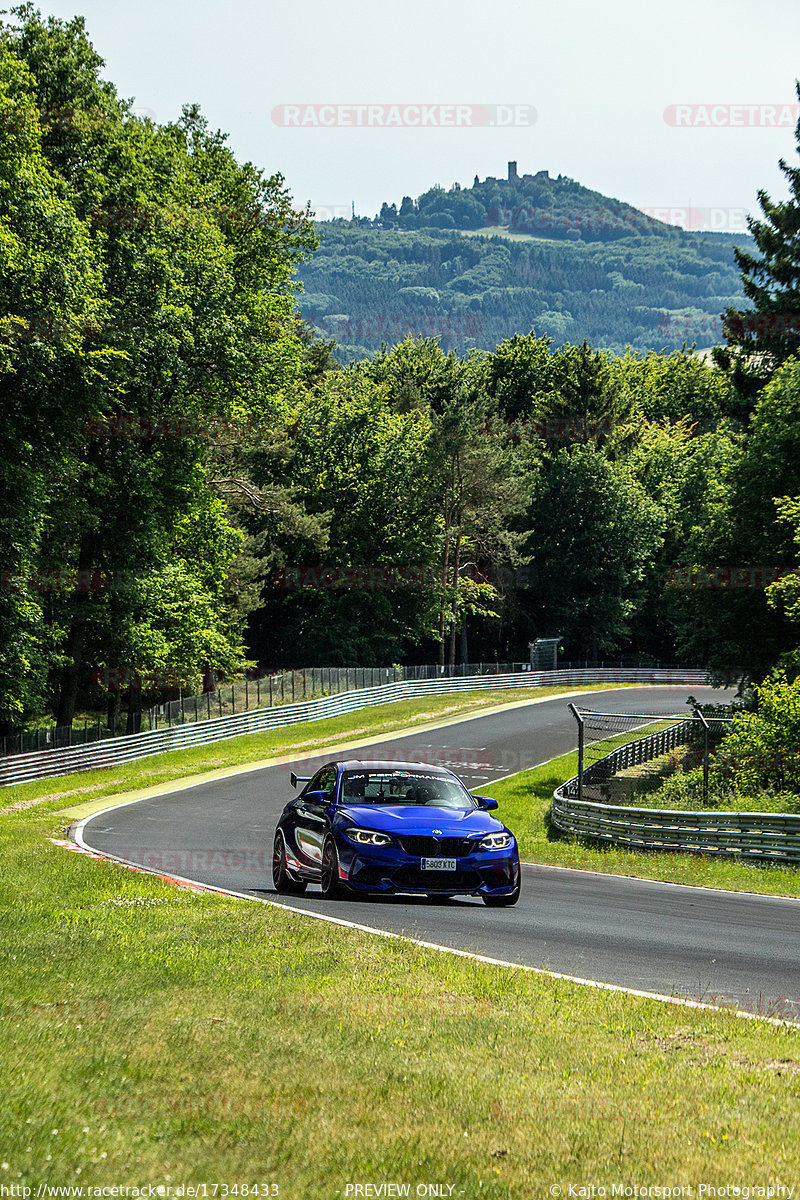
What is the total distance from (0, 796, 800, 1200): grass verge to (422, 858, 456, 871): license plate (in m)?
3.32

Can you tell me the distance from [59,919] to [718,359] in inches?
1781

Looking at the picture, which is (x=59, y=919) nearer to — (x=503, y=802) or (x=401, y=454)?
(x=503, y=802)

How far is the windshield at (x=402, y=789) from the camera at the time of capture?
554 inches

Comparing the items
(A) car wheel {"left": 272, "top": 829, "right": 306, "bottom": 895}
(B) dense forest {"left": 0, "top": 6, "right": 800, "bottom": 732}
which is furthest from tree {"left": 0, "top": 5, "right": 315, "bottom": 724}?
(A) car wheel {"left": 272, "top": 829, "right": 306, "bottom": 895}

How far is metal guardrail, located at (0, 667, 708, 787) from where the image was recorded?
3716cm

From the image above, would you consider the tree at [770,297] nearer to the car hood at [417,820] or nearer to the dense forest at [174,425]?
the dense forest at [174,425]

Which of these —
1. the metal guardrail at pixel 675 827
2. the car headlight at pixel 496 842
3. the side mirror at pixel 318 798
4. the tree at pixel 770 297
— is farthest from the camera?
the tree at pixel 770 297

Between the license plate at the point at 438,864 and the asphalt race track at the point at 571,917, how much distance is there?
0.48m

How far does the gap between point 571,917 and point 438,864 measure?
1.62m

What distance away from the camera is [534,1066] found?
246 inches

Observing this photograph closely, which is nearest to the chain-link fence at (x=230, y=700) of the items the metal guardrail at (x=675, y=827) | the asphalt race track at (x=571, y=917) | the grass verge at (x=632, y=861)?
the asphalt race track at (x=571, y=917)

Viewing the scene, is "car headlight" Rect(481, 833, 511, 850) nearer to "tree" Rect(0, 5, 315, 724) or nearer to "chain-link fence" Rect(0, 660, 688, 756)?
"tree" Rect(0, 5, 315, 724)

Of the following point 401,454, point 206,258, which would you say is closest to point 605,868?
point 206,258

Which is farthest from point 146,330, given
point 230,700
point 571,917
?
point 571,917
